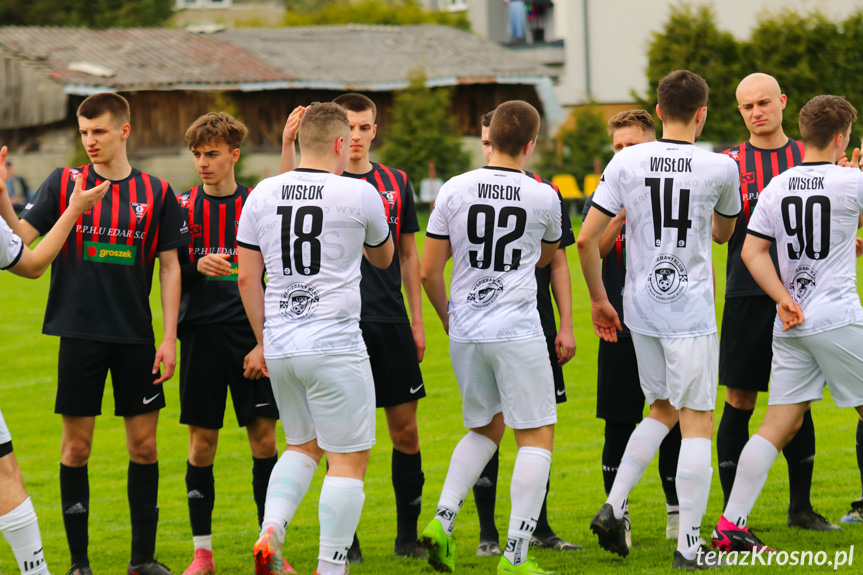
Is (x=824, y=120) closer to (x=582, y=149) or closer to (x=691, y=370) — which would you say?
(x=691, y=370)

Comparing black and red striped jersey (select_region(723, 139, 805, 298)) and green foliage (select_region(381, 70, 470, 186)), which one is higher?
green foliage (select_region(381, 70, 470, 186))

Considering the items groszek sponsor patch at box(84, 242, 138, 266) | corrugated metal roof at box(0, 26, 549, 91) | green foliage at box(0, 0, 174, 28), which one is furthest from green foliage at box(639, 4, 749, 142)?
groszek sponsor patch at box(84, 242, 138, 266)

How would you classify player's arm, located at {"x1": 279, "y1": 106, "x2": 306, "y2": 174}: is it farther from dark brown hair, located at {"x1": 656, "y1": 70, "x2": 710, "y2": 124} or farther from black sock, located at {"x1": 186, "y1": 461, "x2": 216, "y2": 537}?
dark brown hair, located at {"x1": 656, "y1": 70, "x2": 710, "y2": 124}

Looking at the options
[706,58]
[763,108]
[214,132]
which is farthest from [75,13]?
[763,108]

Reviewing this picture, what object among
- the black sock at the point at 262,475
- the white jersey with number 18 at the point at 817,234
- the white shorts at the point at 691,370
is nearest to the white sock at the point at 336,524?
the black sock at the point at 262,475

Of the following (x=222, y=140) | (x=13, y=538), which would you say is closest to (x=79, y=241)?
(x=222, y=140)

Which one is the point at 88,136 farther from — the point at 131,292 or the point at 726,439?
the point at 726,439

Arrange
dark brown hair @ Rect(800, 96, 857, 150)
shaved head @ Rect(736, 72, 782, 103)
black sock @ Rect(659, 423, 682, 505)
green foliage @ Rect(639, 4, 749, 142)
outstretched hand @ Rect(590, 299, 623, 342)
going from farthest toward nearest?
green foliage @ Rect(639, 4, 749, 142)
black sock @ Rect(659, 423, 682, 505)
shaved head @ Rect(736, 72, 782, 103)
outstretched hand @ Rect(590, 299, 623, 342)
dark brown hair @ Rect(800, 96, 857, 150)

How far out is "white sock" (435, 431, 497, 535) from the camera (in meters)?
5.27

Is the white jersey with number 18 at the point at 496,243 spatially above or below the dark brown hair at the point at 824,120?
below

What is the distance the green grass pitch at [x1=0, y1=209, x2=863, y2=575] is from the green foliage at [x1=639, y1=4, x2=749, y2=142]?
781 inches

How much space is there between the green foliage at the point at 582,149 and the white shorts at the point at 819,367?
26214 millimetres

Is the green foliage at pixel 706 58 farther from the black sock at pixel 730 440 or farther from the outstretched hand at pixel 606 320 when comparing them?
the outstretched hand at pixel 606 320

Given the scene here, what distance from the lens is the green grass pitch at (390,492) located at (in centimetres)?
586
